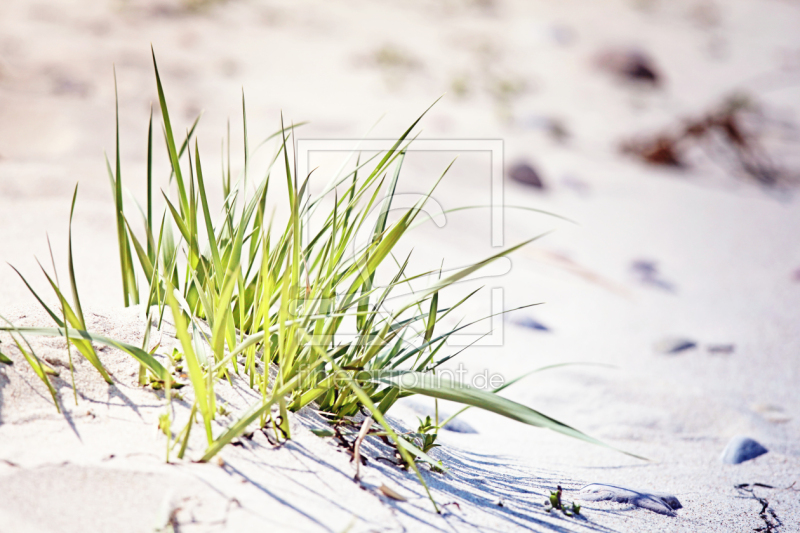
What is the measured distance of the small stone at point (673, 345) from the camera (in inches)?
97.4

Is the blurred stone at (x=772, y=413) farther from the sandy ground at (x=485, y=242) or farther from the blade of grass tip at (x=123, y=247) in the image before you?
the blade of grass tip at (x=123, y=247)

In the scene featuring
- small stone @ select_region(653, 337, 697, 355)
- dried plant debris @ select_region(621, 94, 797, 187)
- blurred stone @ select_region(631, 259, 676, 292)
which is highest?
dried plant debris @ select_region(621, 94, 797, 187)

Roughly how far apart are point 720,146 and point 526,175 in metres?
2.22

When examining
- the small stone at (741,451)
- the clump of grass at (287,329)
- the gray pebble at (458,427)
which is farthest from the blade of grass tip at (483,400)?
the small stone at (741,451)

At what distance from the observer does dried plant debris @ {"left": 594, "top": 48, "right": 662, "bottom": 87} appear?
580 cm

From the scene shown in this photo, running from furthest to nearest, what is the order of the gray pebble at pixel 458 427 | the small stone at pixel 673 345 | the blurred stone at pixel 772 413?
the small stone at pixel 673 345 → the blurred stone at pixel 772 413 → the gray pebble at pixel 458 427

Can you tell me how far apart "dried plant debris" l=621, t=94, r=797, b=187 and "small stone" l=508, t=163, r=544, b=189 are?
4.05 feet

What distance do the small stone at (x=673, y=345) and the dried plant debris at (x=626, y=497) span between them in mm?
1403

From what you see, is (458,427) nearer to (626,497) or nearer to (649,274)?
(626,497)

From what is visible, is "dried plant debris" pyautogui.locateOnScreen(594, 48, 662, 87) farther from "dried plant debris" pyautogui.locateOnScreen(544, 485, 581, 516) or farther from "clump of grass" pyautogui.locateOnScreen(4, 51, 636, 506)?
"dried plant debris" pyautogui.locateOnScreen(544, 485, 581, 516)

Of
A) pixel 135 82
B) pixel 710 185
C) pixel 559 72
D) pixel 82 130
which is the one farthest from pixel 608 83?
pixel 82 130

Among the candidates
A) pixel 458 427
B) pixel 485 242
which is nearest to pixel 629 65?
pixel 485 242

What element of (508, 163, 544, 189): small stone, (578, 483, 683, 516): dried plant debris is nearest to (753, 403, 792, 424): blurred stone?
(578, 483, 683, 516): dried plant debris

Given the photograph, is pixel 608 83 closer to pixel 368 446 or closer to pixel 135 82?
pixel 135 82
